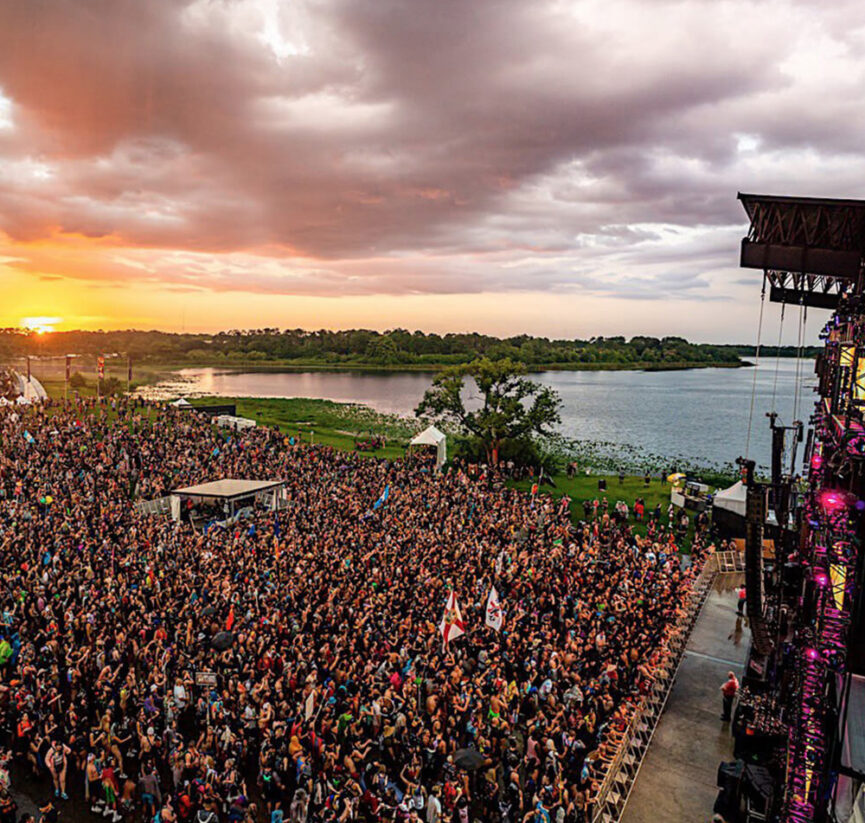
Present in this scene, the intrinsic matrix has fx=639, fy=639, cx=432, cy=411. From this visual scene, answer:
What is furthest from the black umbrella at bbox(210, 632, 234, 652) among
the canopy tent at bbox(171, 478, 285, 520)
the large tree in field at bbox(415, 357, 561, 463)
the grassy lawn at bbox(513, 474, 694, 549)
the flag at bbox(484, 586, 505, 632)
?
the large tree in field at bbox(415, 357, 561, 463)

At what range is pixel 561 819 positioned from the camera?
28.6 ft

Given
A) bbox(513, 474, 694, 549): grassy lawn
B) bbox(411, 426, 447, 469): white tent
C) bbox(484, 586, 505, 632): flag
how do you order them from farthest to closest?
bbox(411, 426, 447, 469): white tent
bbox(513, 474, 694, 549): grassy lawn
bbox(484, 586, 505, 632): flag

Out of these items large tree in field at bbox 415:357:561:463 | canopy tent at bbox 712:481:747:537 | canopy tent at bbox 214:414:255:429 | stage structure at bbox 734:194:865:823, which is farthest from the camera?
canopy tent at bbox 214:414:255:429

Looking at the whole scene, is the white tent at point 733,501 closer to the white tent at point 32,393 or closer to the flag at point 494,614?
the flag at point 494,614

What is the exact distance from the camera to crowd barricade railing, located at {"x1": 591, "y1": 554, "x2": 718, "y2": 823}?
32.5 feet

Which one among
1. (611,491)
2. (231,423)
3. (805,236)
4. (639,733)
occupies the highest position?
(805,236)

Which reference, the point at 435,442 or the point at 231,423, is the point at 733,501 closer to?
the point at 435,442

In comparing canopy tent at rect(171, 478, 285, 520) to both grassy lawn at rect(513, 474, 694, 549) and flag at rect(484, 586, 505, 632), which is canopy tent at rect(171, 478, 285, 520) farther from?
grassy lawn at rect(513, 474, 694, 549)

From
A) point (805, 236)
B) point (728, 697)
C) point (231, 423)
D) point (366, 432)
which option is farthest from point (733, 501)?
point (366, 432)

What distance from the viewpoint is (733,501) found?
26.4m

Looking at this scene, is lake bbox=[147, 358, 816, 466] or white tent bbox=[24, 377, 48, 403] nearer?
white tent bbox=[24, 377, 48, 403]

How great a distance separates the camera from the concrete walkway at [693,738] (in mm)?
10320

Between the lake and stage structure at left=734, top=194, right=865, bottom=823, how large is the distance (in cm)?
2055

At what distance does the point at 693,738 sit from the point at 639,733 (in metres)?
1.18
